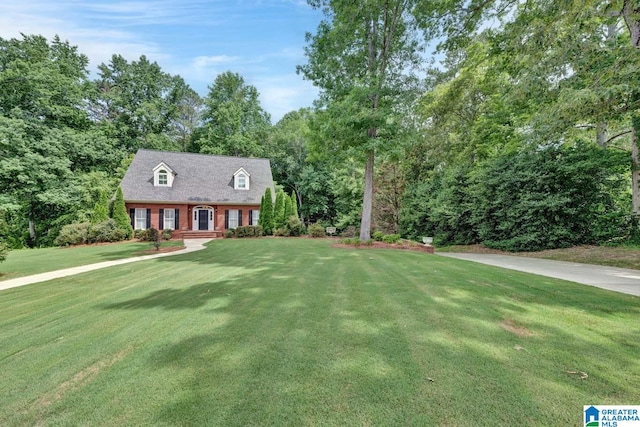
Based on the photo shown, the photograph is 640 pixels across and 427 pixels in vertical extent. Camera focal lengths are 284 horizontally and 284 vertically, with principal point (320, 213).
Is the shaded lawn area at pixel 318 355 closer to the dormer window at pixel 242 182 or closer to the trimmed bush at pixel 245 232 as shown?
the trimmed bush at pixel 245 232

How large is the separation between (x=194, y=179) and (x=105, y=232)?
26.1 feet

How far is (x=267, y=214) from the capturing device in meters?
21.9

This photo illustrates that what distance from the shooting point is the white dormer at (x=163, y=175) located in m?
21.9

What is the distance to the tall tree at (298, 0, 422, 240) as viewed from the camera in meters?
13.1

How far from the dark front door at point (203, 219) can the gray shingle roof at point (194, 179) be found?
0.97m

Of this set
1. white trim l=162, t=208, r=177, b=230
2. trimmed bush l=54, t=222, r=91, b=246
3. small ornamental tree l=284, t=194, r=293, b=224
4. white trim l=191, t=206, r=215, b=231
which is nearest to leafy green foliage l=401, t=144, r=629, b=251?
small ornamental tree l=284, t=194, r=293, b=224

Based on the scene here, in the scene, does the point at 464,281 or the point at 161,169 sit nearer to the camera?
the point at 464,281

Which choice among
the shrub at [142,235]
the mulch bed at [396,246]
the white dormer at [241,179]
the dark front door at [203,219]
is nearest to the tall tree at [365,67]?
the mulch bed at [396,246]

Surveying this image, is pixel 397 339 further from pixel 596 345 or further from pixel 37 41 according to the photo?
pixel 37 41

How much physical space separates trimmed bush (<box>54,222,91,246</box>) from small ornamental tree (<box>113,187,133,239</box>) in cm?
211

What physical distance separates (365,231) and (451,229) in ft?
21.6

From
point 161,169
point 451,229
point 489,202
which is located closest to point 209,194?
point 161,169

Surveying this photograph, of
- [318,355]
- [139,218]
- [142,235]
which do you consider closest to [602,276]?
[318,355]

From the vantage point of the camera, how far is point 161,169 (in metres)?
22.0
